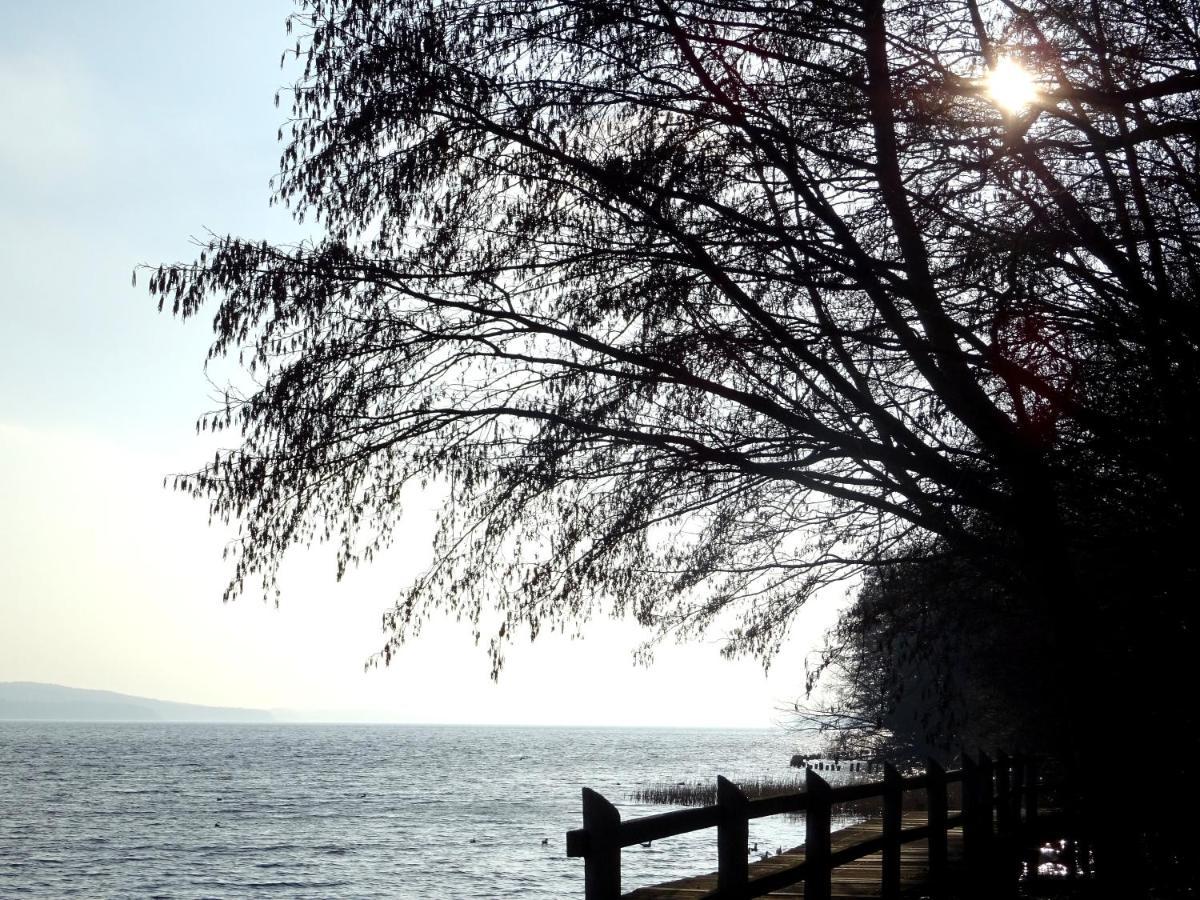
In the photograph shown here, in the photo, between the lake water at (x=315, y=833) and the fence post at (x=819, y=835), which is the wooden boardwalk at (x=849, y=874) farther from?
the lake water at (x=315, y=833)

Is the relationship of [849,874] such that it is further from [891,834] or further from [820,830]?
[820,830]

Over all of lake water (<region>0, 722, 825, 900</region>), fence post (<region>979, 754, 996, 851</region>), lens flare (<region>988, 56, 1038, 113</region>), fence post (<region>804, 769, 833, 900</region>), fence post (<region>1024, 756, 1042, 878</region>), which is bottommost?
lake water (<region>0, 722, 825, 900</region>)

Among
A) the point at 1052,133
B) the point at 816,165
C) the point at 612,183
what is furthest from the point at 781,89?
the point at 1052,133

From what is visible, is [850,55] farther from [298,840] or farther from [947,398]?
[298,840]

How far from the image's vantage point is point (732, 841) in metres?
7.12

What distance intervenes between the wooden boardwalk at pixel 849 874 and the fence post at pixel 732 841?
47cm

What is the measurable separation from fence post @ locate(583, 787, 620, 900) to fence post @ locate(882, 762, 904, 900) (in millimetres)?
4392

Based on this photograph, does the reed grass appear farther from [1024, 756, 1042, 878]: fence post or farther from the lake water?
[1024, 756, 1042, 878]: fence post

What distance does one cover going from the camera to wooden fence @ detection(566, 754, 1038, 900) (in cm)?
598

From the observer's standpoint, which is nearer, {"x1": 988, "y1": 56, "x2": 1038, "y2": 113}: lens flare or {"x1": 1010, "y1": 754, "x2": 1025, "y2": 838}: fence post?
{"x1": 988, "y1": 56, "x2": 1038, "y2": 113}: lens flare

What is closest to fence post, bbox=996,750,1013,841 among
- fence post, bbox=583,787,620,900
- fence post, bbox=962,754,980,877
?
fence post, bbox=962,754,980,877

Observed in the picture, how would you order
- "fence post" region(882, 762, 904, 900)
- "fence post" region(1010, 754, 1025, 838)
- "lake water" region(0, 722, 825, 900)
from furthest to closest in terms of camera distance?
"lake water" region(0, 722, 825, 900)
"fence post" region(1010, 754, 1025, 838)
"fence post" region(882, 762, 904, 900)

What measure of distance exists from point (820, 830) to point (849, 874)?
3.31 meters

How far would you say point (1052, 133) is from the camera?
8297mm
